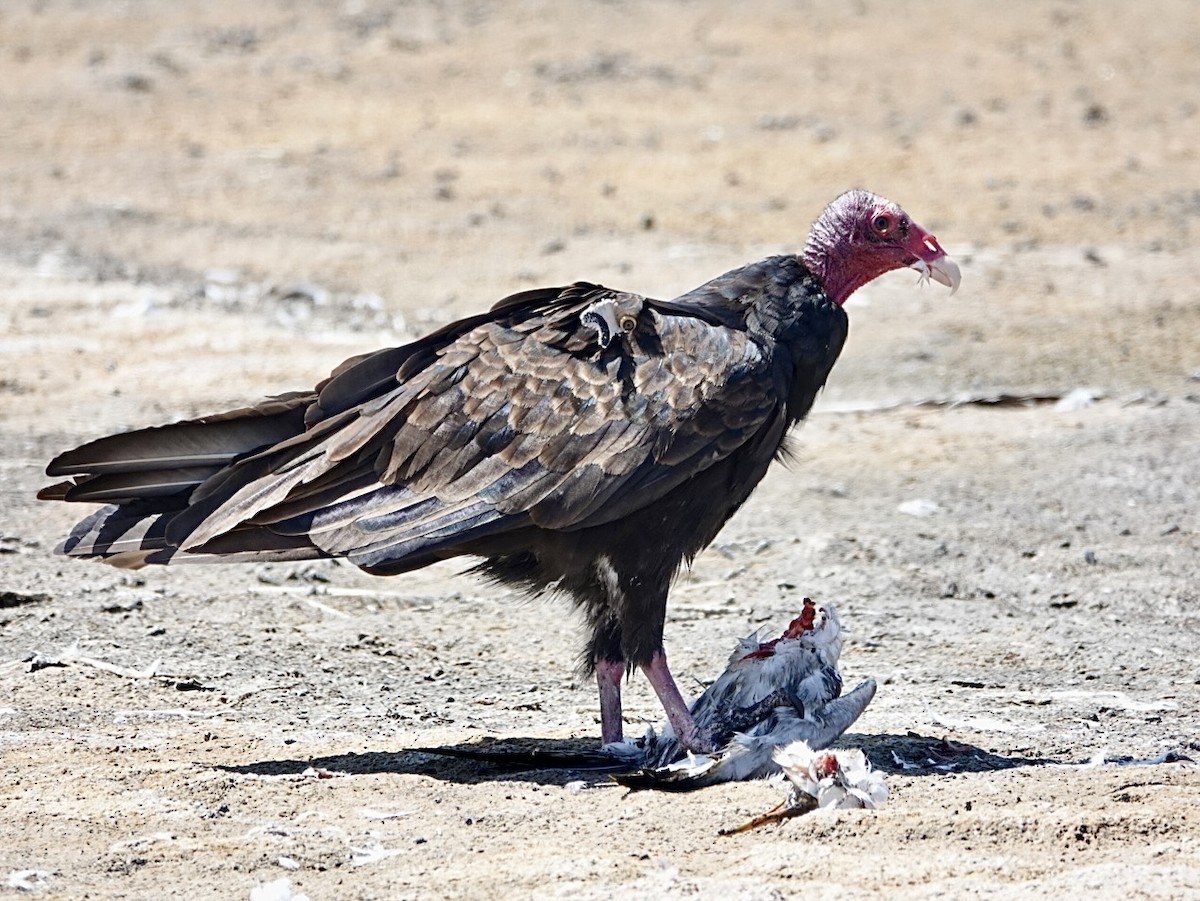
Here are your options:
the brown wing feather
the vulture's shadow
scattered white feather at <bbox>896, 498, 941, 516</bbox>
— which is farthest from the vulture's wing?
scattered white feather at <bbox>896, 498, 941, 516</bbox>

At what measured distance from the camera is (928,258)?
17.7ft

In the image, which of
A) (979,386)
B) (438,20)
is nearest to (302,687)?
(979,386)

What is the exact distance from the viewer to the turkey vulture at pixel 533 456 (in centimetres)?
489

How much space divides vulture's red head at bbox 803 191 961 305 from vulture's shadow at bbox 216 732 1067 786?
129cm

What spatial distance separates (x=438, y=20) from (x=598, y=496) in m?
12.8

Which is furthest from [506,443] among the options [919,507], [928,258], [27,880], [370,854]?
[919,507]

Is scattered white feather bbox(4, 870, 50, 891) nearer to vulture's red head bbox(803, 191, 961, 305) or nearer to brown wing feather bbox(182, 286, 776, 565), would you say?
brown wing feather bbox(182, 286, 776, 565)

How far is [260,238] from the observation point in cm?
1184

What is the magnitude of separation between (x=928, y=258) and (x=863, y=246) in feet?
0.69

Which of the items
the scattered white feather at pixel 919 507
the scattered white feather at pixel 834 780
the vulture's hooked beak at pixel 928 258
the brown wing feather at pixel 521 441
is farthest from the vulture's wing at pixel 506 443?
the scattered white feather at pixel 919 507

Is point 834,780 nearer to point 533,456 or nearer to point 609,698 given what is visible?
point 609,698

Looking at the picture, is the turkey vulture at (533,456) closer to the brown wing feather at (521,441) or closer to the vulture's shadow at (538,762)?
the brown wing feather at (521,441)

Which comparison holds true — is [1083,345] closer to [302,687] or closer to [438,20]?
[302,687]

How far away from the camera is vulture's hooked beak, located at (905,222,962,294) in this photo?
539 cm
